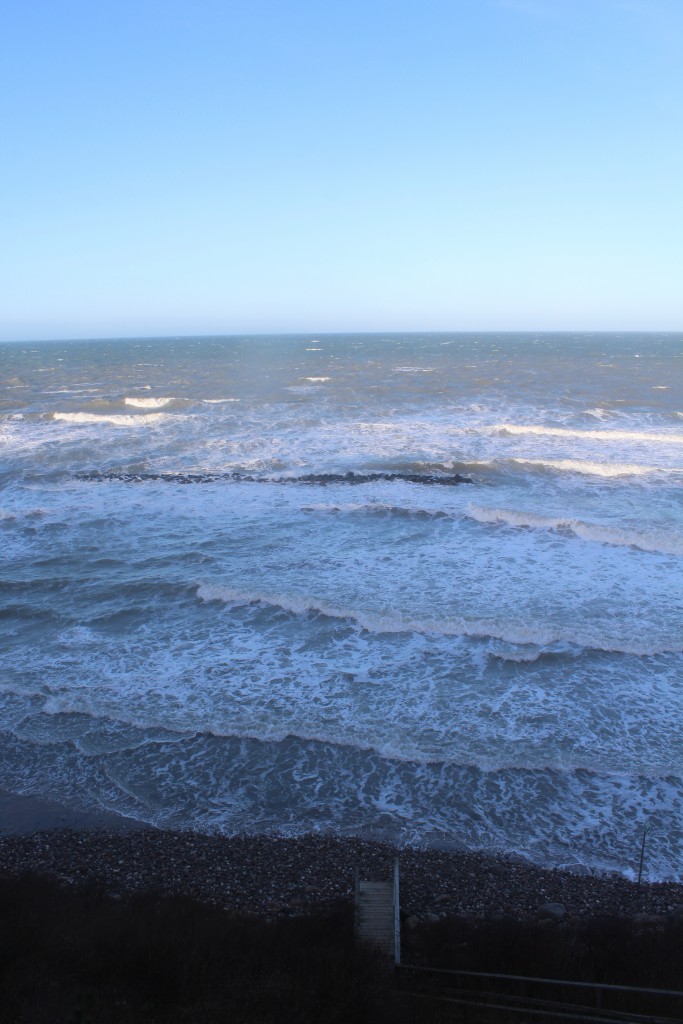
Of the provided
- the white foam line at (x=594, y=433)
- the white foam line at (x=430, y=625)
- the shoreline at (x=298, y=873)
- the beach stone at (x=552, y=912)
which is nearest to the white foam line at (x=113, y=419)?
the white foam line at (x=594, y=433)

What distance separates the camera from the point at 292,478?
26812 mm

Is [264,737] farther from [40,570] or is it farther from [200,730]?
[40,570]

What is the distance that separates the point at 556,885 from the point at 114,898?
16.8 feet

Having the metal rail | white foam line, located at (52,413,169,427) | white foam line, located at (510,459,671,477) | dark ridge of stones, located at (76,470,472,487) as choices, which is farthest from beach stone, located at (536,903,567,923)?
white foam line, located at (52,413,169,427)

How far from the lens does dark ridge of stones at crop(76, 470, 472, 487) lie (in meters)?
26.4

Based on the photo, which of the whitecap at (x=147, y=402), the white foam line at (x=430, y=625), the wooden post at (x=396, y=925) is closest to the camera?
the wooden post at (x=396, y=925)

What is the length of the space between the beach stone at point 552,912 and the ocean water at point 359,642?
3.44ft

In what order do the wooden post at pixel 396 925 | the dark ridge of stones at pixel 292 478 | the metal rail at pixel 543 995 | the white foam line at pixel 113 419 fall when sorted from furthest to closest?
1. the white foam line at pixel 113 419
2. the dark ridge of stones at pixel 292 478
3. the wooden post at pixel 396 925
4. the metal rail at pixel 543 995

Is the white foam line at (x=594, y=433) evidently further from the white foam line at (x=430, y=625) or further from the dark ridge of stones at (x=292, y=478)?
the white foam line at (x=430, y=625)

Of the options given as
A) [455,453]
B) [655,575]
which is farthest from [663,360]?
[655,575]

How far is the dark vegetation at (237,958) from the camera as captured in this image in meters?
5.50

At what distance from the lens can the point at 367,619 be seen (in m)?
14.7

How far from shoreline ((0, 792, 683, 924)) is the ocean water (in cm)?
39

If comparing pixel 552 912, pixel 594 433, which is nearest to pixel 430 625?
pixel 552 912
